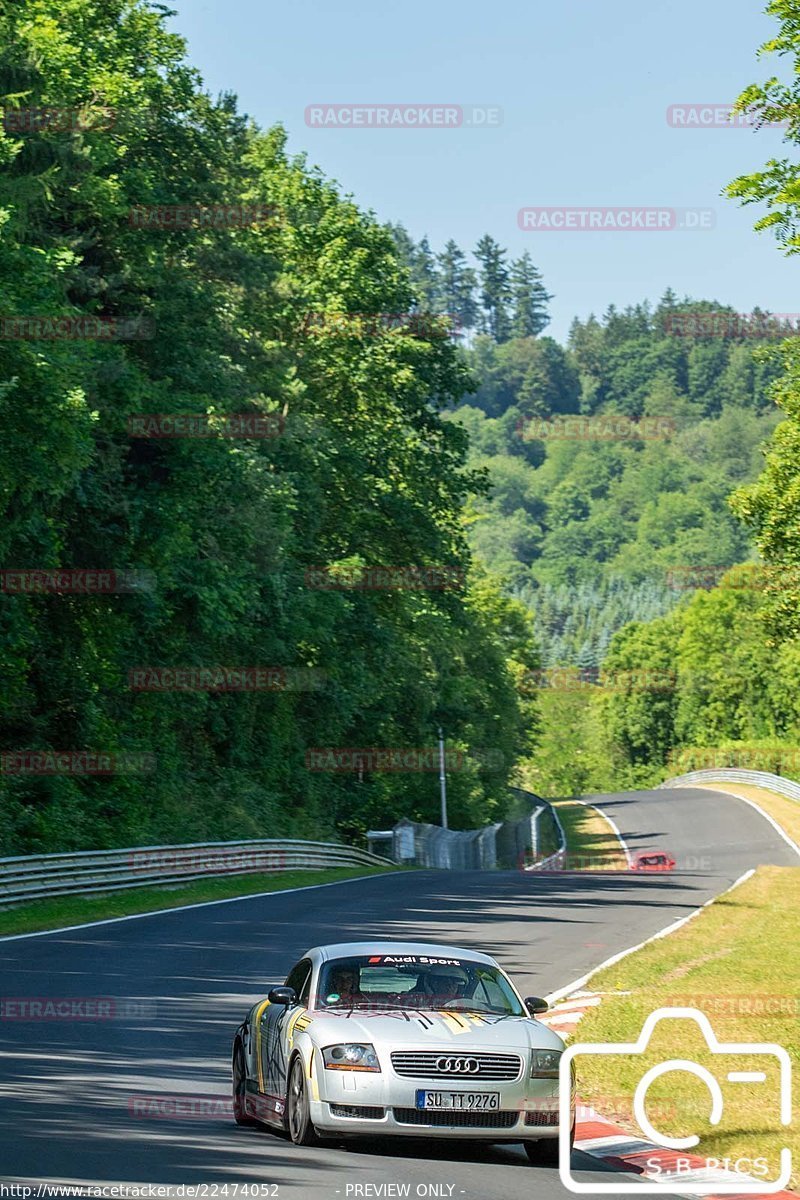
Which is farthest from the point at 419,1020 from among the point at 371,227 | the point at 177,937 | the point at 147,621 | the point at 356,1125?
the point at 371,227

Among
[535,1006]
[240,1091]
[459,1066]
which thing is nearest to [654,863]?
[535,1006]

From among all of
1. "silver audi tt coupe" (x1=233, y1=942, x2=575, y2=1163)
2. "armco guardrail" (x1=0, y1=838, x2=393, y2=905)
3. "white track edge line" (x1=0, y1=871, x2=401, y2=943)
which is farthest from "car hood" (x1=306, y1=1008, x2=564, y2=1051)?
"armco guardrail" (x1=0, y1=838, x2=393, y2=905)

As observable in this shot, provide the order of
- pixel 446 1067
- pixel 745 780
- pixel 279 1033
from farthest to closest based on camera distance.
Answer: pixel 745 780, pixel 279 1033, pixel 446 1067

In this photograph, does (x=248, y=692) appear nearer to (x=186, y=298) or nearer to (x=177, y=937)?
(x=186, y=298)

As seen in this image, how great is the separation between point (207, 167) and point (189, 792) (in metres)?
17.0

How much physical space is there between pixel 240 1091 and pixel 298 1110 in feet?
4.18

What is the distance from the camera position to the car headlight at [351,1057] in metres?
10.2

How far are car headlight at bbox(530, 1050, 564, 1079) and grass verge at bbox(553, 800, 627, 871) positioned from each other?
199 feet

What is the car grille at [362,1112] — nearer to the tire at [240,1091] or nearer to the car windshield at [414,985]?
the car windshield at [414,985]

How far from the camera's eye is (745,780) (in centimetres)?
11056

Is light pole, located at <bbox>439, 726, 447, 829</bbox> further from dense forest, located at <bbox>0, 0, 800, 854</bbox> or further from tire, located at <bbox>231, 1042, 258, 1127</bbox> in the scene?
tire, located at <bbox>231, 1042, 258, 1127</bbox>

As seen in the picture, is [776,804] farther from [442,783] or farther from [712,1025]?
[712,1025]

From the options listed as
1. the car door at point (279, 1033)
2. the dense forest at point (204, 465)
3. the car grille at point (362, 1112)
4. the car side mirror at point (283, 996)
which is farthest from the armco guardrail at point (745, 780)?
the car grille at point (362, 1112)

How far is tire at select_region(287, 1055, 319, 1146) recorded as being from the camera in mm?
10273
